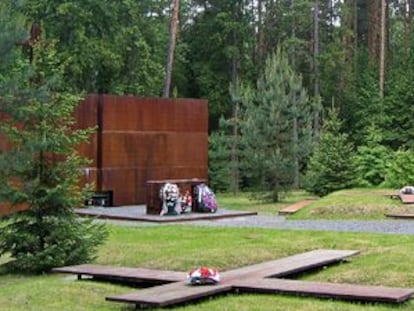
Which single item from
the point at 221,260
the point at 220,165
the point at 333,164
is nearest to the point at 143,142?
the point at 333,164

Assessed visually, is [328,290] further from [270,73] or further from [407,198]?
[270,73]

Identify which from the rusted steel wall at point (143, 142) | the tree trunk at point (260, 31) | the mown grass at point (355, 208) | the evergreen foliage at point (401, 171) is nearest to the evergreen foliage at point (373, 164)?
the evergreen foliage at point (401, 171)

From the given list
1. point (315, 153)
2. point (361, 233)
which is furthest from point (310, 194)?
point (361, 233)

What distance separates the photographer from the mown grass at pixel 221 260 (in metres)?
6.41

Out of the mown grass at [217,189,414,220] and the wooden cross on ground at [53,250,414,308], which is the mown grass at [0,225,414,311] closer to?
the wooden cross on ground at [53,250,414,308]

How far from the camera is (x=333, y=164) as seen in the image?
70.7ft

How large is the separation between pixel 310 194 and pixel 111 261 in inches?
577

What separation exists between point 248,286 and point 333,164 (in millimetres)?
15109

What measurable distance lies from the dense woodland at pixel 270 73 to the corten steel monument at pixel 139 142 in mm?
1529

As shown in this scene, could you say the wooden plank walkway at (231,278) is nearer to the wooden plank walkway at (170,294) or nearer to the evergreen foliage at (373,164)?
the wooden plank walkway at (170,294)

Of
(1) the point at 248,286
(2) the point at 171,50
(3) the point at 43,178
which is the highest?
(2) the point at 171,50

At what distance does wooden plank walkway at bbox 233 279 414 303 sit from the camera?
624cm

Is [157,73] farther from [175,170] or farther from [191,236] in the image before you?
[191,236]

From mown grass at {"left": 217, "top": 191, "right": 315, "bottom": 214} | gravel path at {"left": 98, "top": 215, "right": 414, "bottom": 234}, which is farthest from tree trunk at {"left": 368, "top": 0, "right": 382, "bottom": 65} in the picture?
gravel path at {"left": 98, "top": 215, "right": 414, "bottom": 234}
